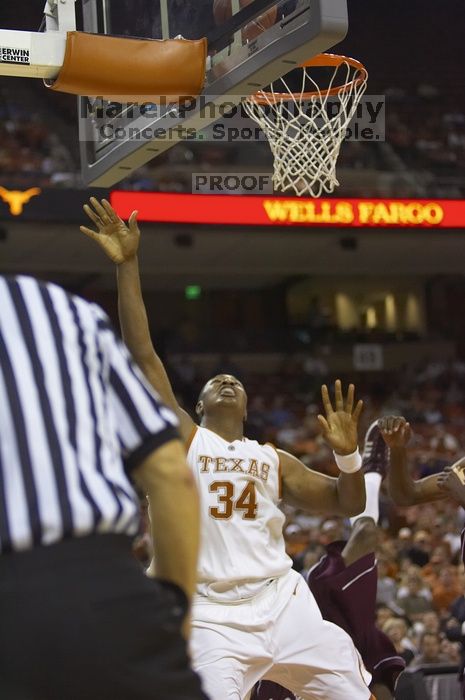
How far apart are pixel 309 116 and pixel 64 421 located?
549 centimetres

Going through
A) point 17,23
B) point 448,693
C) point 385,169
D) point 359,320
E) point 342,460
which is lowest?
point 448,693

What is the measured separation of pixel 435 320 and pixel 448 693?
15326mm

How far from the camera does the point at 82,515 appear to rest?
1.86 m

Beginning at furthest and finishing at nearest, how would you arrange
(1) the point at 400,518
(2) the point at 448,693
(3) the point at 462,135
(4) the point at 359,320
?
(4) the point at 359,320 → (3) the point at 462,135 → (1) the point at 400,518 → (2) the point at 448,693

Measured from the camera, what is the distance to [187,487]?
2039mm

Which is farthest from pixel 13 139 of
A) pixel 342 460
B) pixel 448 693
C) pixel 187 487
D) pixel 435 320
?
pixel 187 487

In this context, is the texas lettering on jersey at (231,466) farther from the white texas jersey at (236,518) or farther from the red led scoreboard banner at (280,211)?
the red led scoreboard banner at (280,211)

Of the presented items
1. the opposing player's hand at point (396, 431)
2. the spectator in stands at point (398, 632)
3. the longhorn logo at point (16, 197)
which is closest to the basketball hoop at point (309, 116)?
the opposing player's hand at point (396, 431)

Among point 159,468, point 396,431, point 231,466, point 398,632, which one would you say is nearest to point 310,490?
point 231,466

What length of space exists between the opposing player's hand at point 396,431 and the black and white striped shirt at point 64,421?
3.89 m

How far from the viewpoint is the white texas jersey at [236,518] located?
4.73m

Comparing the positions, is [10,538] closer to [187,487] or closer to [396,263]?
[187,487]

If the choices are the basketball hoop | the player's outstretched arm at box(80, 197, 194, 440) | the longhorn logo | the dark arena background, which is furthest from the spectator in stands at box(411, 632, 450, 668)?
the longhorn logo

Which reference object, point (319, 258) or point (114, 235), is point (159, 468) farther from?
point (319, 258)
